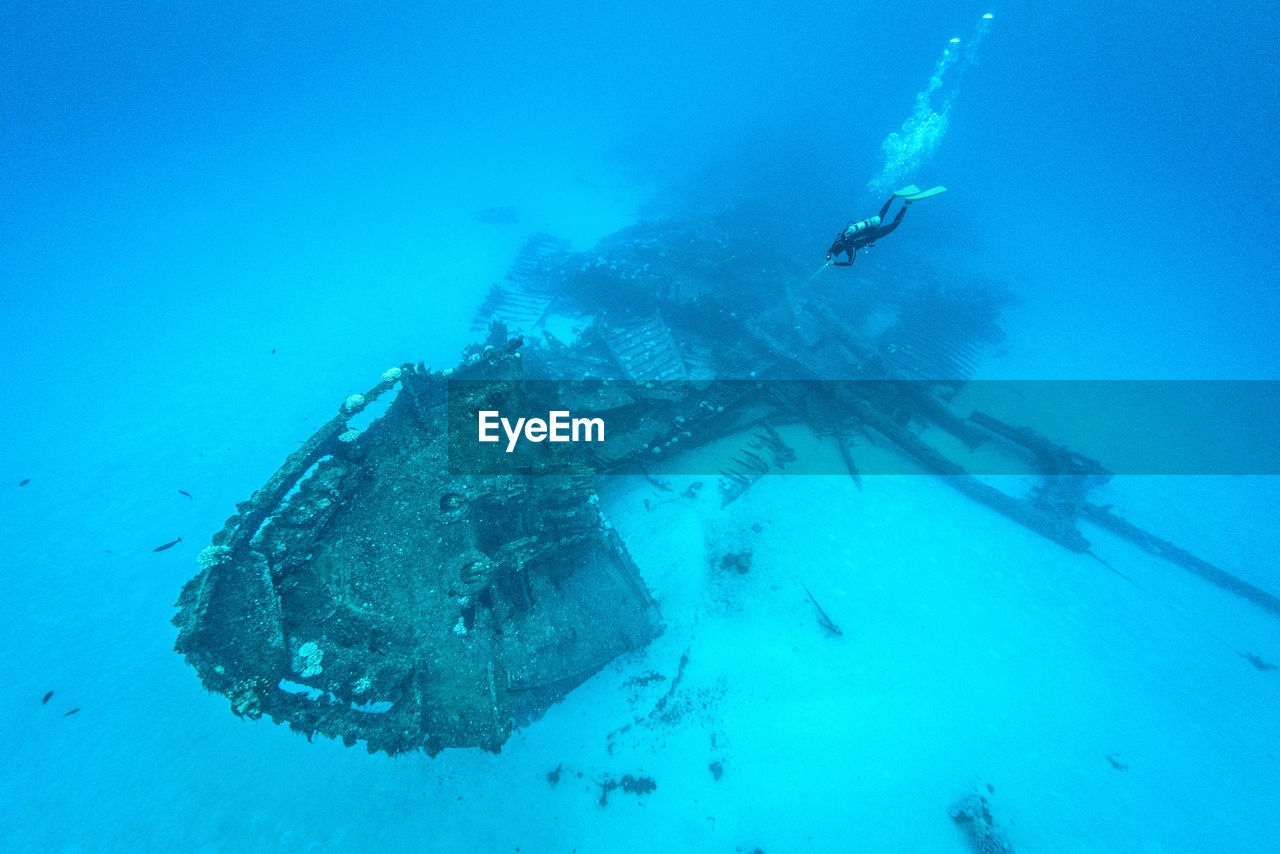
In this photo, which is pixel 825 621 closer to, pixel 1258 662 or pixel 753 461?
pixel 753 461

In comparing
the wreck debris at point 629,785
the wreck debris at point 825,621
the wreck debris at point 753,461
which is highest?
the wreck debris at point 753,461

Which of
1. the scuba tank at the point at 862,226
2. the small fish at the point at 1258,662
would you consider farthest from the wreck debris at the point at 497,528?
the scuba tank at the point at 862,226

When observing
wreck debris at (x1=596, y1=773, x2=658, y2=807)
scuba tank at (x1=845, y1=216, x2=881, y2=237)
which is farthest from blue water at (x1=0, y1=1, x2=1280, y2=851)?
scuba tank at (x1=845, y1=216, x2=881, y2=237)

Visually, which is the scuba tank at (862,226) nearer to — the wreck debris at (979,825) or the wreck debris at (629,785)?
the wreck debris at (979,825)

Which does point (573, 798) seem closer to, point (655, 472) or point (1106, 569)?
point (655, 472)

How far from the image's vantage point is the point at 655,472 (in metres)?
11.8

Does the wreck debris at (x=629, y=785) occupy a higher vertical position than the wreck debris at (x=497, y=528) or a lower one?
lower

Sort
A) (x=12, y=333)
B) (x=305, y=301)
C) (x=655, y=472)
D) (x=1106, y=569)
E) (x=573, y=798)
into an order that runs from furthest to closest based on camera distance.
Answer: (x=305, y=301) < (x=12, y=333) < (x=655, y=472) < (x=1106, y=569) < (x=573, y=798)

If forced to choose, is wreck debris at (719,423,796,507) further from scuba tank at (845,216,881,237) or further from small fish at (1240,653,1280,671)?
small fish at (1240,653,1280,671)

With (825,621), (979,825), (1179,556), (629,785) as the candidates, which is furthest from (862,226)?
(1179,556)

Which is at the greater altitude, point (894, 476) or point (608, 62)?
point (608, 62)

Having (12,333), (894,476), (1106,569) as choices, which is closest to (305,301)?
(12,333)

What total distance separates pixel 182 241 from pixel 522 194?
2110 cm

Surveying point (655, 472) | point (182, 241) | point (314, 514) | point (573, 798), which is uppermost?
point (182, 241)
